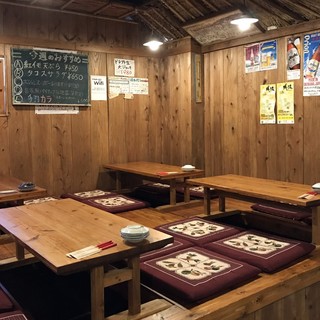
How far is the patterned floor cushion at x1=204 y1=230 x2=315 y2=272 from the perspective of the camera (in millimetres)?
2611

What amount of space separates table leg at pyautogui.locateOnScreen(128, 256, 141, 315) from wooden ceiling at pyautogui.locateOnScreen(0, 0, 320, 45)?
305cm

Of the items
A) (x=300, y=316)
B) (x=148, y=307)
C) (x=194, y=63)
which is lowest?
(x=300, y=316)

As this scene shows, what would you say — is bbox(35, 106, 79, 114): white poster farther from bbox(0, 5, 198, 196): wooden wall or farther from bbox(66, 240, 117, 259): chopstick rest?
bbox(66, 240, 117, 259): chopstick rest

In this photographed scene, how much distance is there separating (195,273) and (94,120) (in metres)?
3.20

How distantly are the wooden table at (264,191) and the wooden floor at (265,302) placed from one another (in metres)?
0.32

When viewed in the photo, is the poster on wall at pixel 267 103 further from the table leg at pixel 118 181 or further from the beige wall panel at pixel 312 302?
the beige wall panel at pixel 312 302

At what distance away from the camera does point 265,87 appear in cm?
452

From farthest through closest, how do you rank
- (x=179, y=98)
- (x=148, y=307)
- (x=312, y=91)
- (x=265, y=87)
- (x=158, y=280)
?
(x=179, y=98) < (x=265, y=87) < (x=312, y=91) < (x=158, y=280) < (x=148, y=307)

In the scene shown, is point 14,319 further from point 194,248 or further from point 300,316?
point 300,316

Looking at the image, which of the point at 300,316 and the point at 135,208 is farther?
the point at 135,208

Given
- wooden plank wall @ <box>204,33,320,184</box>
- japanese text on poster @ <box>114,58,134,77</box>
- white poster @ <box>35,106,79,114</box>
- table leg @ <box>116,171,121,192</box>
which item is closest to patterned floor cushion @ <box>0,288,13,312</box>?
white poster @ <box>35,106,79,114</box>

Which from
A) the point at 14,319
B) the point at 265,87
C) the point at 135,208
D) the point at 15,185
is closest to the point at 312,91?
the point at 265,87

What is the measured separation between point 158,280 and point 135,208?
191cm

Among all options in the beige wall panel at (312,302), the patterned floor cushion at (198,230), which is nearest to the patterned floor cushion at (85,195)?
the patterned floor cushion at (198,230)
